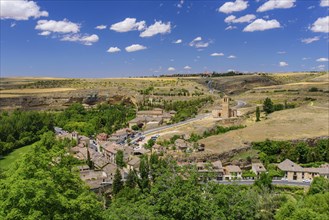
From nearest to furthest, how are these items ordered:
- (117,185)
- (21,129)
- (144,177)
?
(117,185) < (144,177) < (21,129)

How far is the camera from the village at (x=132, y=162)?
5809cm

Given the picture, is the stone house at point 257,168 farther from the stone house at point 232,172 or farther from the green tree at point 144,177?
the green tree at point 144,177

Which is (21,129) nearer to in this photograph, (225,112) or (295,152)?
(225,112)

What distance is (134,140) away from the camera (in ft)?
281

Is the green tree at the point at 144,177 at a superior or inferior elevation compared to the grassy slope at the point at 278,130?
inferior

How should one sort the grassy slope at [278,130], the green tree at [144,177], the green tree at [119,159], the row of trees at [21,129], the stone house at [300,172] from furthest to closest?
the row of trees at [21,129], the grassy slope at [278,130], the green tree at [119,159], the stone house at [300,172], the green tree at [144,177]

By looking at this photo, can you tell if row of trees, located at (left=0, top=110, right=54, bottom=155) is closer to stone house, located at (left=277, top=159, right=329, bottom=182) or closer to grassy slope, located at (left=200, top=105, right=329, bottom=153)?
grassy slope, located at (left=200, top=105, right=329, bottom=153)

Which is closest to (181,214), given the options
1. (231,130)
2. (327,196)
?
(327,196)

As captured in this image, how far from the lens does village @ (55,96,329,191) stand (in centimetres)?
5809

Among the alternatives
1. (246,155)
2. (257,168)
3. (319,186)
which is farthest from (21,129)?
(319,186)

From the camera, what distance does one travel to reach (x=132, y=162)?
212ft

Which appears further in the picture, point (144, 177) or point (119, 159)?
point (119, 159)

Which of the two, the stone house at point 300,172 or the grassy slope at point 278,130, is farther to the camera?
the grassy slope at point 278,130

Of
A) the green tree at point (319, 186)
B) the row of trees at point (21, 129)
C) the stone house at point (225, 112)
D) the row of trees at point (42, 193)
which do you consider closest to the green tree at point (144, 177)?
the green tree at point (319, 186)
